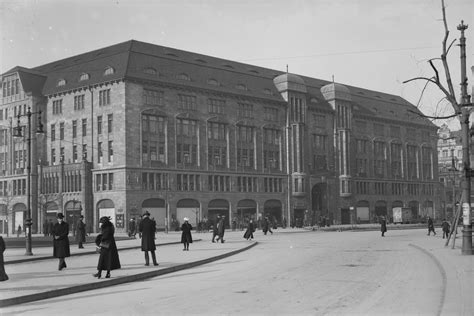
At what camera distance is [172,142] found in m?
67.2

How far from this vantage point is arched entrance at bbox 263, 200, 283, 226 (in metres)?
76.9

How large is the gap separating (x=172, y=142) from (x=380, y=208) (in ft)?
140

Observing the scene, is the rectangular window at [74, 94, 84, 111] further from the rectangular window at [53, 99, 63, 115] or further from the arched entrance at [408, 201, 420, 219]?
the arched entrance at [408, 201, 420, 219]

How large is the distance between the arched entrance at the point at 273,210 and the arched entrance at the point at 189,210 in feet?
38.2

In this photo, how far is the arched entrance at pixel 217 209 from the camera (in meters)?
69.7

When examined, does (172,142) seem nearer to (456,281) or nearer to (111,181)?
(111,181)

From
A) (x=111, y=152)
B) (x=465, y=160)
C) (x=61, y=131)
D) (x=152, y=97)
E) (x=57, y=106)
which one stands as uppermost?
(x=152, y=97)

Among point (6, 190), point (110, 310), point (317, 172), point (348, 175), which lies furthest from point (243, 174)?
point (110, 310)

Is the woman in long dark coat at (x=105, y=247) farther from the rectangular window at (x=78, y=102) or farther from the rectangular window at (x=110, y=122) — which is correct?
the rectangular window at (x=78, y=102)

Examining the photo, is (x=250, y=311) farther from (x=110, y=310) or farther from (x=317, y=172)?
(x=317, y=172)

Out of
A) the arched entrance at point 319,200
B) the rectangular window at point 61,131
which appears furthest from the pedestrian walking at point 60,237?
the arched entrance at point 319,200

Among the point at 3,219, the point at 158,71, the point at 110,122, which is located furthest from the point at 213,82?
the point at 3,219

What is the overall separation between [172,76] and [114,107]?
8.13 meters

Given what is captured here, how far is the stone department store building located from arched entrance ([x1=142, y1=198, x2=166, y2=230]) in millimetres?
132
